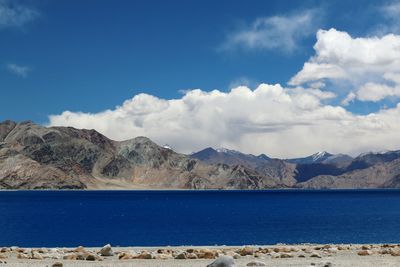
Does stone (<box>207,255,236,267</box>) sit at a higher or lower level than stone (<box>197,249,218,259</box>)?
higher

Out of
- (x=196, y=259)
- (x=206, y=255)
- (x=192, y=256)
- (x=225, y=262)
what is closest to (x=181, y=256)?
(x=192, y=256)

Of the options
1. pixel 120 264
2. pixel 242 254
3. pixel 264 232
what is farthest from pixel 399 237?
pixel 120 264

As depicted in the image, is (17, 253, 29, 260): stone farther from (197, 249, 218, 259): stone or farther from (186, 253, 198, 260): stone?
(197, 249, 218, 259): stone

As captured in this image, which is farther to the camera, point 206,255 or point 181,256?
point 206,255

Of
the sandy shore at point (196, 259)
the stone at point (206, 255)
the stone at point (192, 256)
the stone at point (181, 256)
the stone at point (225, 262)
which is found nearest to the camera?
the stone at point (225, 262)

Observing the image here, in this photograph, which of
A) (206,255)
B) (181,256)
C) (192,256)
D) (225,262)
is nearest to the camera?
(225,262)

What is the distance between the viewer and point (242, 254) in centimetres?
4119

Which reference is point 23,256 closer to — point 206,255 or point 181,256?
point 181,256

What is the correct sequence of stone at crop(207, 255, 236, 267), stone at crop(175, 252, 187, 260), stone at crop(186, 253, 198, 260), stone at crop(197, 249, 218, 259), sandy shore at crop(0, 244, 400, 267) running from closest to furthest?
stone at crop(207, 255, 236, 267) → sandy shore at crop(0, 244, 400, 267) → stone at crop(175, 252, 187, 260) → stone at crop(186, 253, 198, 260) → stone at crop(197, 249, 218, 259)

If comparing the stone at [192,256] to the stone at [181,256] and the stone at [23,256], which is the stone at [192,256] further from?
the stone at [23,256]

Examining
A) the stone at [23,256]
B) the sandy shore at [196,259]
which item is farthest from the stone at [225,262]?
the stone at [23,256]

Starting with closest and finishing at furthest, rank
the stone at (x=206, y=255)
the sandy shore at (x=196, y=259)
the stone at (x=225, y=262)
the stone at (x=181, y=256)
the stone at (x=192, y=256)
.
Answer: the stone at (x=225, y=262) → the sandy shore at (x=196, y=259) → the stone at (x=181, y=256) → the stone at (x=192, y=256) → the stone at (x=206, y=255)

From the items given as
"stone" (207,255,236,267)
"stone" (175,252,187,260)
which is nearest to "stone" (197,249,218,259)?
"stone" (175,252,187,260)

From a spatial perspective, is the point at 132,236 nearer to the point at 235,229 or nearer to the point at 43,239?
the point at 43,239
